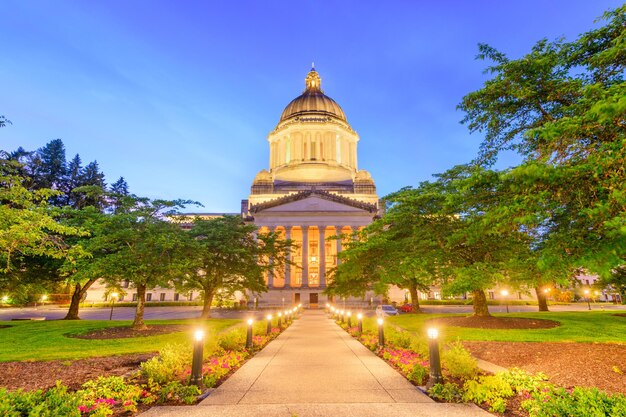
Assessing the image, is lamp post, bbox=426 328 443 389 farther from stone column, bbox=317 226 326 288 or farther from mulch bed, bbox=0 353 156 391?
stone column, bbox=317 226 326 288

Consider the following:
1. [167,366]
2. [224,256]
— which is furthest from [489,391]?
[224,256]

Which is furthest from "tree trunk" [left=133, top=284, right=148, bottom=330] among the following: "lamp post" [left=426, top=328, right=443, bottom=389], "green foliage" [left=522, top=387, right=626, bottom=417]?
"green foliage" [left=522, top=387, right=626, bottom=417]

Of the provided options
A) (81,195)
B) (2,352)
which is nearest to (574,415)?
(2,352)

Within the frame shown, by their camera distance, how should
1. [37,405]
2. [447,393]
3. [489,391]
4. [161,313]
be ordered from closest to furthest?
[37,405] < [489,391] < [447,393] < [161,313]

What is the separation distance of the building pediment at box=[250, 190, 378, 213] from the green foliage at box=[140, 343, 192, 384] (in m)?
55.3

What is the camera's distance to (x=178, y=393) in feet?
25.9

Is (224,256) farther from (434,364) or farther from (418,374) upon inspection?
(434,364)

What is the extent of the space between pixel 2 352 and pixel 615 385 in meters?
21.6

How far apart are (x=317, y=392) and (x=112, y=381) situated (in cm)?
475

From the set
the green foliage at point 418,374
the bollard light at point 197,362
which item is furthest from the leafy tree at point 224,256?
the green foliage at point 418,374

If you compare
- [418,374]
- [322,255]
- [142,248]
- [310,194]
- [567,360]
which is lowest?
[418,374]

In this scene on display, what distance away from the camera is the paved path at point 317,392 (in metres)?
7.16

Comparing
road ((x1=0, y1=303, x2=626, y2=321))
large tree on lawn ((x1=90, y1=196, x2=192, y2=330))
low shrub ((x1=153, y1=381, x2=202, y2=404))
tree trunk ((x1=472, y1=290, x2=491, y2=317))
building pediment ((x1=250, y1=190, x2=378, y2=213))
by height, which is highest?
building pediment ((x1=250, y1=190, x2=378, y2=213))

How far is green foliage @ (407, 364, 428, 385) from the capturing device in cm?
920
